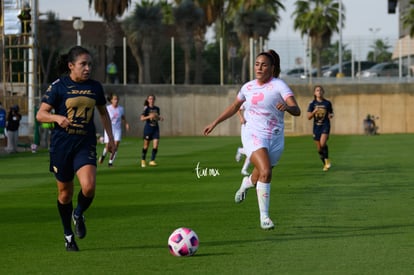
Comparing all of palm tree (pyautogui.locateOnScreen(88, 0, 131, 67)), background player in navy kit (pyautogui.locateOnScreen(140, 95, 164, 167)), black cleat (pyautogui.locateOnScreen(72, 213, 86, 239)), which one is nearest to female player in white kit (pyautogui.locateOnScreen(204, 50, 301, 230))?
black cleat (pyautogui.locateOnScreen(72, 213, 86, 239))

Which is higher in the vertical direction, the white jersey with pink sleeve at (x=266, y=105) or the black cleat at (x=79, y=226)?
the white jersey with pink sleeve at (x=266, y=105)

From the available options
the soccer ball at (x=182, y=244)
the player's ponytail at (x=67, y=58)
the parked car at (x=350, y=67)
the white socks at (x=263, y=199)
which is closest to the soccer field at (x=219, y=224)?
the soccer ball at (x=182, y=244)

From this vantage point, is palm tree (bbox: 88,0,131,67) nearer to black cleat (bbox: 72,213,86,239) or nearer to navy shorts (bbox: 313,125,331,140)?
navy shorts (bbox: 313,125,331,140)

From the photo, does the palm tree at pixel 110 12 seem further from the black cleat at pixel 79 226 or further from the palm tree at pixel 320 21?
the black cleat at pixel 79 226

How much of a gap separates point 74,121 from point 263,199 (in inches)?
115

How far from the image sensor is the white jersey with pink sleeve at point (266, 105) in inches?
524

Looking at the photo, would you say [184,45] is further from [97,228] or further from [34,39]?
[97,228]

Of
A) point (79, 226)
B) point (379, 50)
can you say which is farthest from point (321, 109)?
point (379, 50)

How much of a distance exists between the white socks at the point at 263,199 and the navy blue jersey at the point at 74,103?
8.70 ft

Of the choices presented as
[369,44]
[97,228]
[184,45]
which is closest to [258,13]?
[184,45]

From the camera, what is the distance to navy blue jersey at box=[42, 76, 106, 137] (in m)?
11.2

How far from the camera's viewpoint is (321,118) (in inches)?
1049

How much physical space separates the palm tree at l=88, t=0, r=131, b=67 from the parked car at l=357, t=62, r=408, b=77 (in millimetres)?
17932

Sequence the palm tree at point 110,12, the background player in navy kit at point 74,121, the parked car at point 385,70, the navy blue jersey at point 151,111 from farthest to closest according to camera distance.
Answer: the palm tree at point 110,12, the parked car at point 385,70, the navy blue jersey at point 151,111, the background player in navy kit at point 74,121
